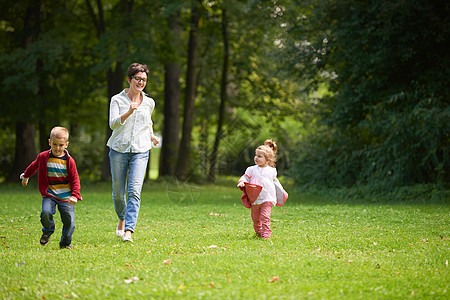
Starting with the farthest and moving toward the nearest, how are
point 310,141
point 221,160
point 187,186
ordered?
point 310,141
point 187,186
point 221,160

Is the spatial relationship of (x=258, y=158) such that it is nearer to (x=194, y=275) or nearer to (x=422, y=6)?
(x=194, y=275)

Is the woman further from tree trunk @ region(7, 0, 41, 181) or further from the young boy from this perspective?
tree trunk @ region(7, 0, 41, 181)

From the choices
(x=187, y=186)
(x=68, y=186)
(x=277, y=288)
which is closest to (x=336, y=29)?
(x=187, y=186)

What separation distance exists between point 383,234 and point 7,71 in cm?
1782

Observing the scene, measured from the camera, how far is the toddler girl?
7.21 meters

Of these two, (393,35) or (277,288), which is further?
(393,35)

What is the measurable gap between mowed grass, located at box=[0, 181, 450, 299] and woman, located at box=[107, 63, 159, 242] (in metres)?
0.50

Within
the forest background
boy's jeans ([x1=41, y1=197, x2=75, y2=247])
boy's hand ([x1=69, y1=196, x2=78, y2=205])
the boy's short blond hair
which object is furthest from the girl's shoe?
the forest background

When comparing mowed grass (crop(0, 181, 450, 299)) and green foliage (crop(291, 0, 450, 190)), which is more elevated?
green foliage (crop(291, 0, 450, 190))

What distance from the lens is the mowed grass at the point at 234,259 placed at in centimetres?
453

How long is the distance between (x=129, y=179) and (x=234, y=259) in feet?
7.14

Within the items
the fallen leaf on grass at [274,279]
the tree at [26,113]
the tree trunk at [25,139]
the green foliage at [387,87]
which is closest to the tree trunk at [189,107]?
the green foliage at [387,87]

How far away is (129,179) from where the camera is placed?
23.6 ft

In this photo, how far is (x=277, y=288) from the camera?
14.9ft
